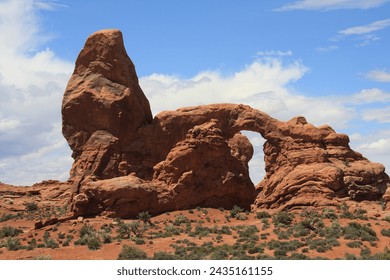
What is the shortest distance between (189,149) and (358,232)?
13.6 meters

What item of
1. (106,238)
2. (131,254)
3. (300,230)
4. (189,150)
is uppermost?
(189,150)

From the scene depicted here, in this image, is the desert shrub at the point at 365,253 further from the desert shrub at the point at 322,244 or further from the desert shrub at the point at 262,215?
the desert shrub at the point at 262,215

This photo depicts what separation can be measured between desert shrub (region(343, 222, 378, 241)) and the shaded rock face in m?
7.06

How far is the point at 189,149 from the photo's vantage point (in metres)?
39.4

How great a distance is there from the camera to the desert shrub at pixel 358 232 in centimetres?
2939

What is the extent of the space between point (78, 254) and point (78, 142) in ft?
57.4

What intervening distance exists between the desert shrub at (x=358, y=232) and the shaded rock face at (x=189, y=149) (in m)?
7.06

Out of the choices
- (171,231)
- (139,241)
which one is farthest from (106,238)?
(171,231)

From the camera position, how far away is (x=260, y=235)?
30.7 metres

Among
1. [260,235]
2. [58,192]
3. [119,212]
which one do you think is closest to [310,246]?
[260,235]

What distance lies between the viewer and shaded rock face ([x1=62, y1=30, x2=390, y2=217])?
3959 cm

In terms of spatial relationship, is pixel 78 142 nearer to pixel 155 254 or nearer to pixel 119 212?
pixel 119 212

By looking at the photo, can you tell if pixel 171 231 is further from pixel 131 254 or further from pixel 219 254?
pixel 219 254

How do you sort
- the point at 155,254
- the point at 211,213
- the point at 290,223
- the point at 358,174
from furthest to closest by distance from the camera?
1. the point at 358,174
2. the point at 211,213
3. the point at 290,223
4. the point at 155,254
